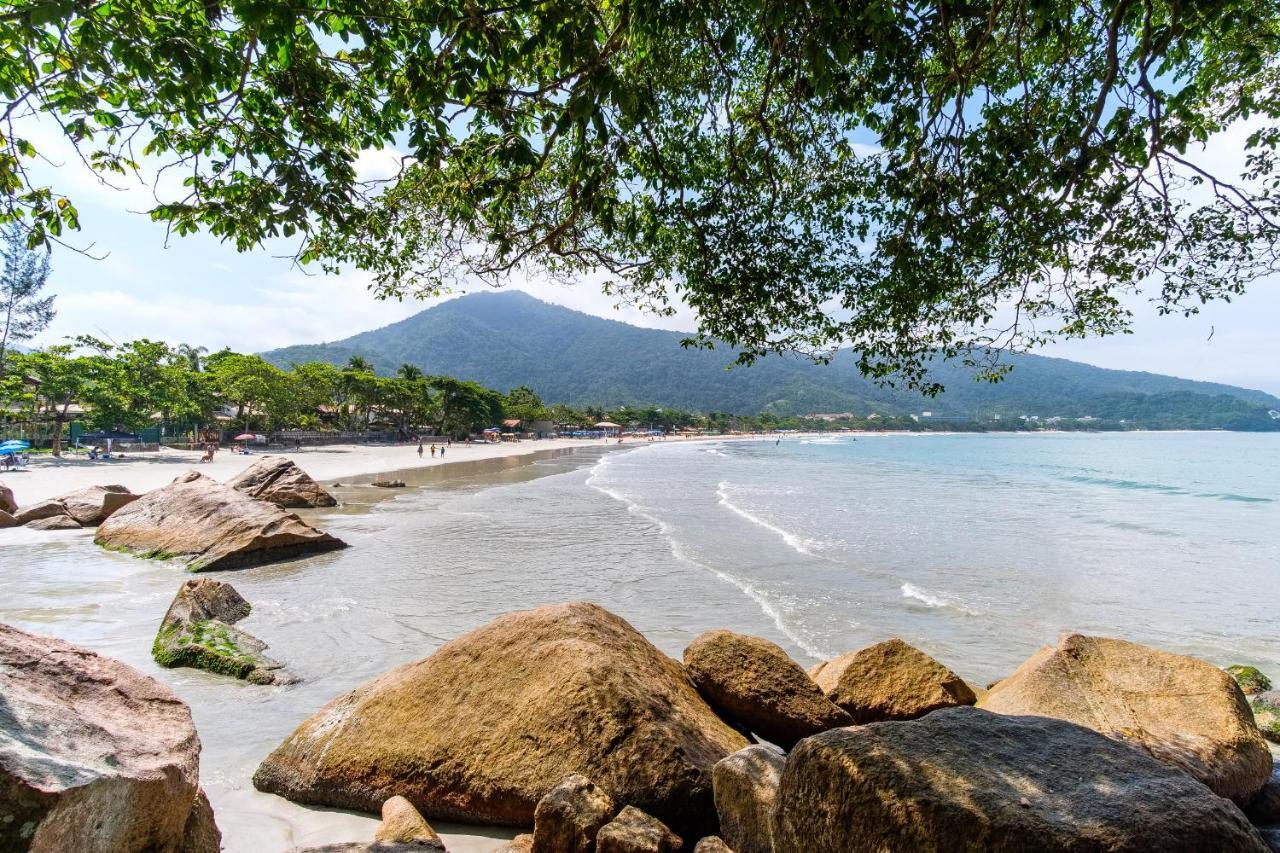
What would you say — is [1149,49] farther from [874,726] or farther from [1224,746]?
[874,726]

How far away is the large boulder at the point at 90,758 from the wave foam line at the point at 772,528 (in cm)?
1342

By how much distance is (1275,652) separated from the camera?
8.91 meters

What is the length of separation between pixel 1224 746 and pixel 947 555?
12.2 m

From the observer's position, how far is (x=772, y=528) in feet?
62.7

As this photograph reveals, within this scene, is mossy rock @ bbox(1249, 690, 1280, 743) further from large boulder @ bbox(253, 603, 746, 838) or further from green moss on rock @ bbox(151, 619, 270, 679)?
green moss on rock @ bbox(151, 619, 270, 679)

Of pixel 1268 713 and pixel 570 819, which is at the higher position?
pixel 570 819

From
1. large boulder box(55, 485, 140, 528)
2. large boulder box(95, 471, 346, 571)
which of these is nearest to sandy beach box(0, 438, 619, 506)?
large boulder box(55, 485, 140, 528)

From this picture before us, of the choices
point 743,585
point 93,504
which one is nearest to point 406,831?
Answer: point 743,585

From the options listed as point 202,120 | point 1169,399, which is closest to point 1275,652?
point 202,120

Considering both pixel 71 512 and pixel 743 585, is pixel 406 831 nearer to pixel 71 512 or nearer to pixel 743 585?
pixel 743 585

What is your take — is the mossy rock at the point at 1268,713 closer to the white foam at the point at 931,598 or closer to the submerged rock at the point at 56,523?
the white foam at the point at 931,598

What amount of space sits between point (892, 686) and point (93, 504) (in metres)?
18.4

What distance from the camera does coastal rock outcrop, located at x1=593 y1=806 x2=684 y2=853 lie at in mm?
2816

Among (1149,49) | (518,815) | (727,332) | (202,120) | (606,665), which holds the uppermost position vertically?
(1149,49)
